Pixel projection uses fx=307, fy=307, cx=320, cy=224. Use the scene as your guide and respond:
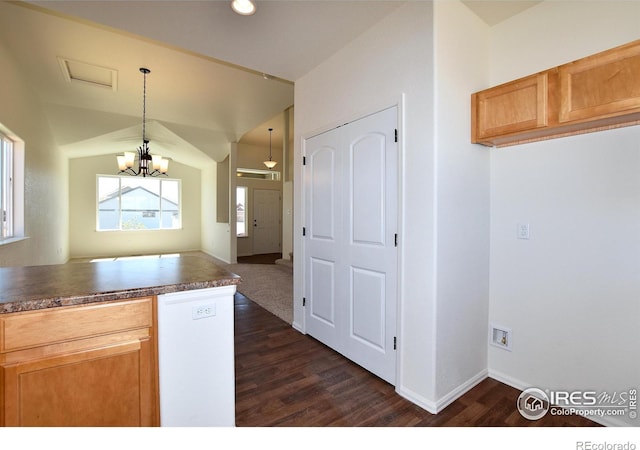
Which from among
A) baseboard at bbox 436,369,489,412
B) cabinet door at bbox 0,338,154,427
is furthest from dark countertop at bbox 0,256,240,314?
baseboard at bbox 436,369,489,412

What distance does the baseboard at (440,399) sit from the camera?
75.2 inches

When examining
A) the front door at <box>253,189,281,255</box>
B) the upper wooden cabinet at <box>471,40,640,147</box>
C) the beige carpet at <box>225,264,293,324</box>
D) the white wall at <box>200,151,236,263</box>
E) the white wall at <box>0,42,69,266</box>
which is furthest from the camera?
the front door at <box>253,189,281,255</box>

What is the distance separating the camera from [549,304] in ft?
6.63

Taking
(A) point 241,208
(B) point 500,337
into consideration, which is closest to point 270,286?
(B) point 500,337

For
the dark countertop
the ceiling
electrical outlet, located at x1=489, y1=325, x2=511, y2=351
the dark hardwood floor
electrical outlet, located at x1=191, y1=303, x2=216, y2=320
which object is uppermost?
the ceiling

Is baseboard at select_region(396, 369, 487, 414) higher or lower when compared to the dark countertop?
lower

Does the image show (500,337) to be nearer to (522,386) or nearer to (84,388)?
(522,386)

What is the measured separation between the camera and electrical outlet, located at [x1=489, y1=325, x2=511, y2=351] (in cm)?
223

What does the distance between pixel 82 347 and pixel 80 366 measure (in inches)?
3.1

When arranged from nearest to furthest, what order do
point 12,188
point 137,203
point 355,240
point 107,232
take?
point 355,240
point 12,188
point 107,232
point 137,203

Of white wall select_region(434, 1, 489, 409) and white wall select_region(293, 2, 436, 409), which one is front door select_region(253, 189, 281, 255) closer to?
white wall select_region(293, 2, 436, 409)

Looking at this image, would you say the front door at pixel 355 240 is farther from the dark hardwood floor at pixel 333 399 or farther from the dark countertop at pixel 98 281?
the dark countertop at pixel 98 281

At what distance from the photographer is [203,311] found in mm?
1493

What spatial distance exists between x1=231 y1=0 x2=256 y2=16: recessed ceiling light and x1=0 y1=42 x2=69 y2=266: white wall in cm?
282
